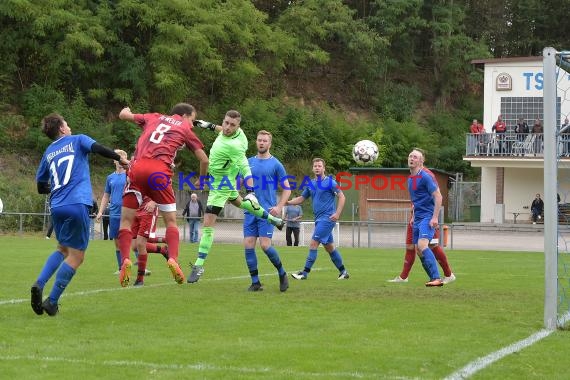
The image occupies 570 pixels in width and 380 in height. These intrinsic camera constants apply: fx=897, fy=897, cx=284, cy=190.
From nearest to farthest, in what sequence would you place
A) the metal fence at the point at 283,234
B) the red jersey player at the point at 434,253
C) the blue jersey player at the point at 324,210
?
the red jersey player at the point at 434,253 → the blue jersey player at the point at 324,210 → the metal fence at the point at 283,234

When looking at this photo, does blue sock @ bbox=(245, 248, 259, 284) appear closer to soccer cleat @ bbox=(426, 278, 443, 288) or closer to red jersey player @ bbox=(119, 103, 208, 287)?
red jersey player @ bbox=(119, 103, 208, 287)

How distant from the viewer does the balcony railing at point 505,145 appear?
4247cm

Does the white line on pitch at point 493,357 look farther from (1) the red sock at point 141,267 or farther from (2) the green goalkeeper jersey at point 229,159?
(1) the red sock at point 141,267

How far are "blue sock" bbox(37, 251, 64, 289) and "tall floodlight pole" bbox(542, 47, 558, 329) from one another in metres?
4.75

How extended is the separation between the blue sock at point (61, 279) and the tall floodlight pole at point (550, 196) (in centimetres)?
459

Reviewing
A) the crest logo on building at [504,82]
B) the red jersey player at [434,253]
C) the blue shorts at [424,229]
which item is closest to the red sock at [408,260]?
the red jersey player at [434,253]

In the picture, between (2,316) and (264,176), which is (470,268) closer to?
(264,176)

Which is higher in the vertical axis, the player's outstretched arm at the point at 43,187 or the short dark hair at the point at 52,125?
the short dark hair at the point at 52,125

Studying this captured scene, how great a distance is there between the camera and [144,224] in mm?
12781

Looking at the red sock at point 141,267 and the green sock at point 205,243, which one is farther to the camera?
the red sock at point 141,267

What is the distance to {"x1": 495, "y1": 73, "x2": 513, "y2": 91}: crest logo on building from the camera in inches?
1773

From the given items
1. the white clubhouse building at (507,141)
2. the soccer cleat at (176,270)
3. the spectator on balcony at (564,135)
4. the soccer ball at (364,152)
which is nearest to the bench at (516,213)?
the white clubhouse building at (507,141)

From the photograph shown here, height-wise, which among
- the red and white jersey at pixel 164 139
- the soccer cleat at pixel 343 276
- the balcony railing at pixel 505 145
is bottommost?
the soccer cleat at pixel 343 276

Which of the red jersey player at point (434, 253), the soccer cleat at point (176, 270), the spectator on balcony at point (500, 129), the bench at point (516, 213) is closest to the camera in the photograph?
the soccer cleat at point (176, 270)
